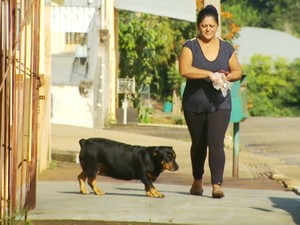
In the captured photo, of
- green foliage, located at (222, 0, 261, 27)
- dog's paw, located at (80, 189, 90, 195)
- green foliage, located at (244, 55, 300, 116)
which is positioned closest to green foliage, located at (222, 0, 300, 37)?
green foliage, located at (222, 0, 261, 27)

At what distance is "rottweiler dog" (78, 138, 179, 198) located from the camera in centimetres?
1076

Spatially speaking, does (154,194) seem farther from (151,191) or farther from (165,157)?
(165,157)

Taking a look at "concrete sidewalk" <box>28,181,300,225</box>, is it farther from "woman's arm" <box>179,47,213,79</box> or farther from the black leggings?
"woman's arm" <box>179,47,213,79</box>

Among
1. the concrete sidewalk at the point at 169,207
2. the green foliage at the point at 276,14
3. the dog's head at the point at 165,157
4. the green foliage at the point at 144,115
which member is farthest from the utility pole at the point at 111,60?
the green foliage at the point at 276,14

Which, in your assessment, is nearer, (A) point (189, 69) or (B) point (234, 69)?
(A) point (189, 69)

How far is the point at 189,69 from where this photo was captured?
10.6m

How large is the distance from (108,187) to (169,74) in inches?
1305

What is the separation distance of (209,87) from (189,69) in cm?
24

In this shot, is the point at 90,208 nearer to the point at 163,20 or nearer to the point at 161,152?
the point at 161,152

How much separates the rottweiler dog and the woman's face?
1056mm

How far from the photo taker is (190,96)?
10.7 m

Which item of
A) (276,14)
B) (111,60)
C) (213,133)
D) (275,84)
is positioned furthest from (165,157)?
(276,14)

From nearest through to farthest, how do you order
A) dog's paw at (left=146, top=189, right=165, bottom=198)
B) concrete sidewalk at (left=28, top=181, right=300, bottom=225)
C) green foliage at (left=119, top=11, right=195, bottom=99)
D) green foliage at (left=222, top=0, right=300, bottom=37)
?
concrete sidewalk at (left=28, top=181, right=300, bottom=225)
dog's paw at (left=146, top=189, right=165, bottom=198)
green foliage at (left=119, top=11, right=195, bottom=99)
green foliage at (left=222, top=0, right=300, bottom=37)

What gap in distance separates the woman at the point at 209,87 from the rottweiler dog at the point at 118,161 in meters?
0.36
